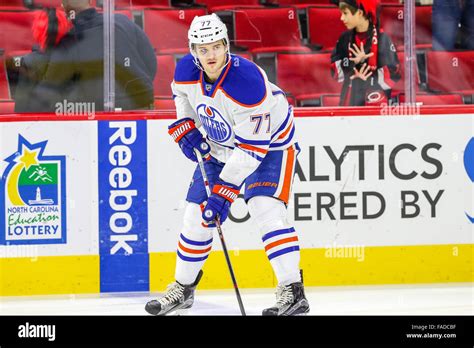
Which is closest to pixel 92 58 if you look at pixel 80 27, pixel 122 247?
pixel 80 27

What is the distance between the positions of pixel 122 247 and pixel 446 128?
164cm

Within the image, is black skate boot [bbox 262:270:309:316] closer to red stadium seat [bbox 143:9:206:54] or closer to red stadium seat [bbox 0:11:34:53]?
red stadium seat [bbox 143:9:206:54]

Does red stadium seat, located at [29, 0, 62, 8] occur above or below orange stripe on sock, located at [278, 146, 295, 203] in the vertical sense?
above

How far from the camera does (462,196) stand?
6.73 m

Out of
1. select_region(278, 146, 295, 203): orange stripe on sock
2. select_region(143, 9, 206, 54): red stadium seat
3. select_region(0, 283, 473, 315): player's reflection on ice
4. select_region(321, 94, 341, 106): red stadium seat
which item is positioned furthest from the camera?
select_region(321, 94, 341, 106): red stadium seat

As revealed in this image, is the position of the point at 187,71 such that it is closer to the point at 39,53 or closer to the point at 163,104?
the point at 163,104

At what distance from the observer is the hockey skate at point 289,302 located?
5.79m

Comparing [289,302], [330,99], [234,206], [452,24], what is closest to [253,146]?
[289,302]

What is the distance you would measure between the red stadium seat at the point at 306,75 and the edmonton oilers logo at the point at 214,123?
861 mm

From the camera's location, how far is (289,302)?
19.0 ft

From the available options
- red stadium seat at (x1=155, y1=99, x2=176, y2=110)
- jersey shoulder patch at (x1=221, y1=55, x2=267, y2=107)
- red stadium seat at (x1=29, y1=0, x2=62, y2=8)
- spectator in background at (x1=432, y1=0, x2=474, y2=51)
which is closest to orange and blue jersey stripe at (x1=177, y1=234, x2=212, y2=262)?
jersey shoulder patch at (x1=221, y1=55, x2=267, y2=107)

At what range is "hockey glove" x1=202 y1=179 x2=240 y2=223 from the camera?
221 inches

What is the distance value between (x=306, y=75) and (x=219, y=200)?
121 centimetres

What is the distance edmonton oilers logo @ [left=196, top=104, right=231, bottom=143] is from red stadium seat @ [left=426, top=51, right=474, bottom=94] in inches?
54.8
